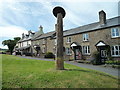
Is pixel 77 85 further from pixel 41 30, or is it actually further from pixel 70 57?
pixel 41 30

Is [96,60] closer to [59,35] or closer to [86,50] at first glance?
[86,50]

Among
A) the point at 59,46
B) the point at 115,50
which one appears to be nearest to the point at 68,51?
the point at 115,50

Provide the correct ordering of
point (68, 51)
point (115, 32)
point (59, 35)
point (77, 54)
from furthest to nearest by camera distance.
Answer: point (68, 51)
point (77, 54)
point (115, 32)
point (59, 35)

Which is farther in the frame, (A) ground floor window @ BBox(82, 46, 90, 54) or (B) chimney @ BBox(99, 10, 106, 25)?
(A) ground floor window @ BBox(82, 46, 90, 54)

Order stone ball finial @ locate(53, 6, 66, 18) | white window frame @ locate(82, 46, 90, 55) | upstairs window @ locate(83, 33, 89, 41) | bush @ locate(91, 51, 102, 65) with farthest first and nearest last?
1. upstairs window @ locate(83, 33, 89, 41)
2. white window frame @ locate(82, 46, 90, 55)
3. bush @ locate(91, 51, 102, 65)
4. stone ball finial @ locate(53, 6, 66, 18)

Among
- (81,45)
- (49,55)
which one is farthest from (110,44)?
(49,55)

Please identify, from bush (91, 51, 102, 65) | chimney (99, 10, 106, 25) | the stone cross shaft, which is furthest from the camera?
chimney (99, 10, 106, 25)

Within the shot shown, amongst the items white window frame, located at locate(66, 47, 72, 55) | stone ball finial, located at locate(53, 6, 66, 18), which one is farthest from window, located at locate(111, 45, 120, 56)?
stone ball finial, located at locate(53, 6, 66, 18)

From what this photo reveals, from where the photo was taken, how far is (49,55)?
95.9 ft

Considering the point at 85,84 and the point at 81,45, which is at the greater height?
the point at 81,45

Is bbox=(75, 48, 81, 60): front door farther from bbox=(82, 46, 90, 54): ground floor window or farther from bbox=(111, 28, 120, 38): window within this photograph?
bbox=(111, 28, 120, 38): window

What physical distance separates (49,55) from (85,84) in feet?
76.8

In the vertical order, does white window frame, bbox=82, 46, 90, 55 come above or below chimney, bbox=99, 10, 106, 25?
below

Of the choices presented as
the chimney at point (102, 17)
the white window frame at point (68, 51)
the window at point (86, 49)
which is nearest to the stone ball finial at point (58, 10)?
the window at point (86, 49)
